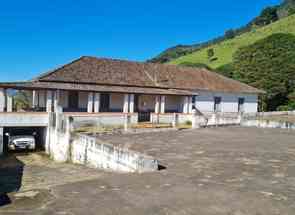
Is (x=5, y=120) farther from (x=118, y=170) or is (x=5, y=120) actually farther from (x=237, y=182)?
(x=237, y=182)

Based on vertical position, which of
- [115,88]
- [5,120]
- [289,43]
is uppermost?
[289,43]

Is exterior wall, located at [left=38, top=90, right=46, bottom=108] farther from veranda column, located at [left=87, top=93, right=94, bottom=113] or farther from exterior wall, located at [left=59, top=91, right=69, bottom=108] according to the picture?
veranda column, located at [left=87, top=93, right=94, bottom=113]

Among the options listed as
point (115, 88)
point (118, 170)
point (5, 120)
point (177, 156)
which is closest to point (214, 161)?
point (177, 156)

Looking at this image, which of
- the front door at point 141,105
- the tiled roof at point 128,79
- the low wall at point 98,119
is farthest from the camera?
the front door at point 141,105

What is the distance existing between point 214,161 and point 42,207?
19.5ft

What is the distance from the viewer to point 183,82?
92.0 feet

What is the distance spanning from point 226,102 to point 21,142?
20.0 meters

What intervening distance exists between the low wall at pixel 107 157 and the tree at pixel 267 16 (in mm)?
93181

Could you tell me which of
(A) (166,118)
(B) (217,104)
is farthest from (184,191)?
(B) (217,104)

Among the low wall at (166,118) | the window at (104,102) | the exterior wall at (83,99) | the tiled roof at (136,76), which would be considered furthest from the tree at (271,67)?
the exterior wall at (83,99)

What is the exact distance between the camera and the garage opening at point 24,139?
A: 17.5 m

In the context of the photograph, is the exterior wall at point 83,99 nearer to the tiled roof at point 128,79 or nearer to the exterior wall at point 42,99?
the tiled roof at point 128,79

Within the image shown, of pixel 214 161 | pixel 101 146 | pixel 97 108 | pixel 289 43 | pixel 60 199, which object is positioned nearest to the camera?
pixel 60 199

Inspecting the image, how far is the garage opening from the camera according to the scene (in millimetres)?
17484
